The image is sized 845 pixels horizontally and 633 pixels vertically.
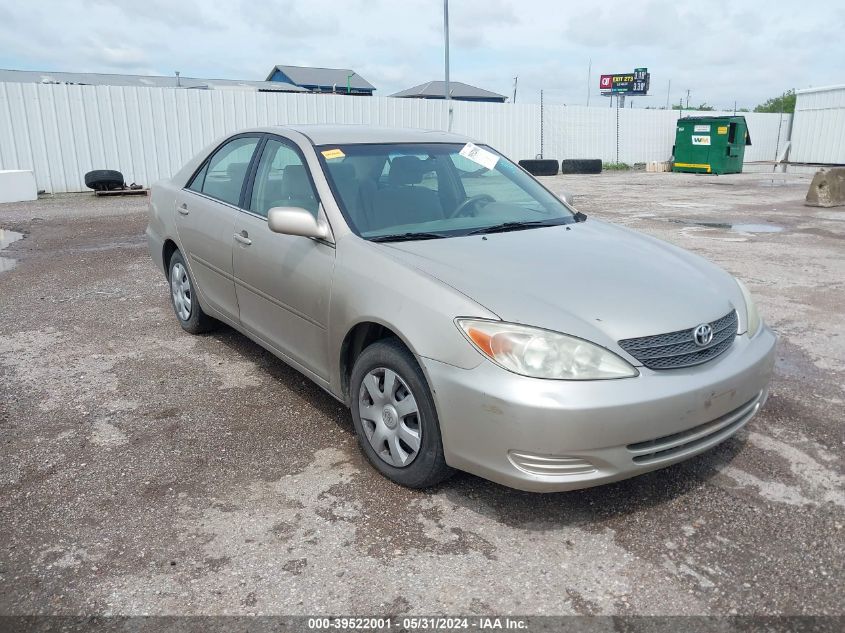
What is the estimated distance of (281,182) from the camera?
13.0ft

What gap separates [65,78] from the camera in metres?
38.7

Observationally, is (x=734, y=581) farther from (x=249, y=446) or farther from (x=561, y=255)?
(x=249, y=446)

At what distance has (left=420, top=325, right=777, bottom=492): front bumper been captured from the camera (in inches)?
97.1

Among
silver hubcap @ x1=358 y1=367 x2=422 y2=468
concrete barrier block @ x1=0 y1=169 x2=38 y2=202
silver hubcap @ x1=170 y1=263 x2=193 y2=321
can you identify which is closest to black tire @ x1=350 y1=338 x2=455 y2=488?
silver hubcap @ x1=358 y1=367 x2=422 y2=468

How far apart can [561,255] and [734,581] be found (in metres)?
1.53

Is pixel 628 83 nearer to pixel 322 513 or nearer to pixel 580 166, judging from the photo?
pixel 580 166

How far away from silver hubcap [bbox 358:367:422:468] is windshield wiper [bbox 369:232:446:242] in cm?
68

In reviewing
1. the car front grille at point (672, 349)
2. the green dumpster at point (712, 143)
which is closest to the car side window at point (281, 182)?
the car front grille at point (672, 349)

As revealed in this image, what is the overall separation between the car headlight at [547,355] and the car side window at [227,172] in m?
2.36

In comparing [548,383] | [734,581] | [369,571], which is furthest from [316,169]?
[734,581]

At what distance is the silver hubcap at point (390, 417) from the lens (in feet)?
9.51

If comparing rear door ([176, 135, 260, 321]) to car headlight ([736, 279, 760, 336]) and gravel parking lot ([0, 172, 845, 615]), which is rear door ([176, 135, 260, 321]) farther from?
car headlight ([736, 279, 760, 336])

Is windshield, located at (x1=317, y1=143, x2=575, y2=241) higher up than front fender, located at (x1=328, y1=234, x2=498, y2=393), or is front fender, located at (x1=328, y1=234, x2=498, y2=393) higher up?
windshield, located at (x1=317, y1=143, x2=575, y2=241)

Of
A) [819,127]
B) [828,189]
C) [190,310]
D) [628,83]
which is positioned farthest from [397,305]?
[628,83]
